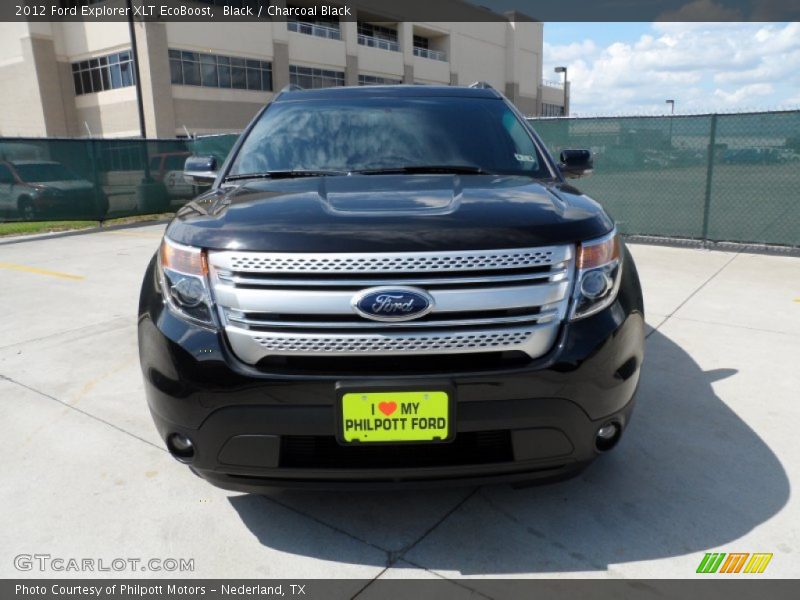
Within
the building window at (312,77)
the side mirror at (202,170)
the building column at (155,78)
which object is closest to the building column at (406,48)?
the building window at (312,77)

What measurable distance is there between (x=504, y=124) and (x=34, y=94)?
3907 cm

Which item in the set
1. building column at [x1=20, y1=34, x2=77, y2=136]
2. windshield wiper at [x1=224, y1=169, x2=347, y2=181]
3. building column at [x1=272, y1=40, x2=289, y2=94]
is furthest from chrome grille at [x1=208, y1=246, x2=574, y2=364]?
building column at [x1=20, y1=34, x2=77, y2=136]

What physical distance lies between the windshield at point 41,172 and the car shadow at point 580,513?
11.4 metres

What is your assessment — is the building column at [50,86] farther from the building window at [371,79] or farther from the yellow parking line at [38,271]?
the yellow parking line at [38,271]

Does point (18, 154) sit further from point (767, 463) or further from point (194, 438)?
point (767, 463)

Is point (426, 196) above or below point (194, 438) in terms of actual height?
above

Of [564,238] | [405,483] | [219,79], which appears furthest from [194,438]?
[219,79]

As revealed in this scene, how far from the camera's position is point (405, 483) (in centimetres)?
203

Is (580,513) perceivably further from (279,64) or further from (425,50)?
(425,50)

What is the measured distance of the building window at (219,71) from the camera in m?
31.6

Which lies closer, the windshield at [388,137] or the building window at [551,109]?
the windshield at [388,137]

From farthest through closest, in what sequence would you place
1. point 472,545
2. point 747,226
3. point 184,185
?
point 184,185
point 747,226
point 472,545
